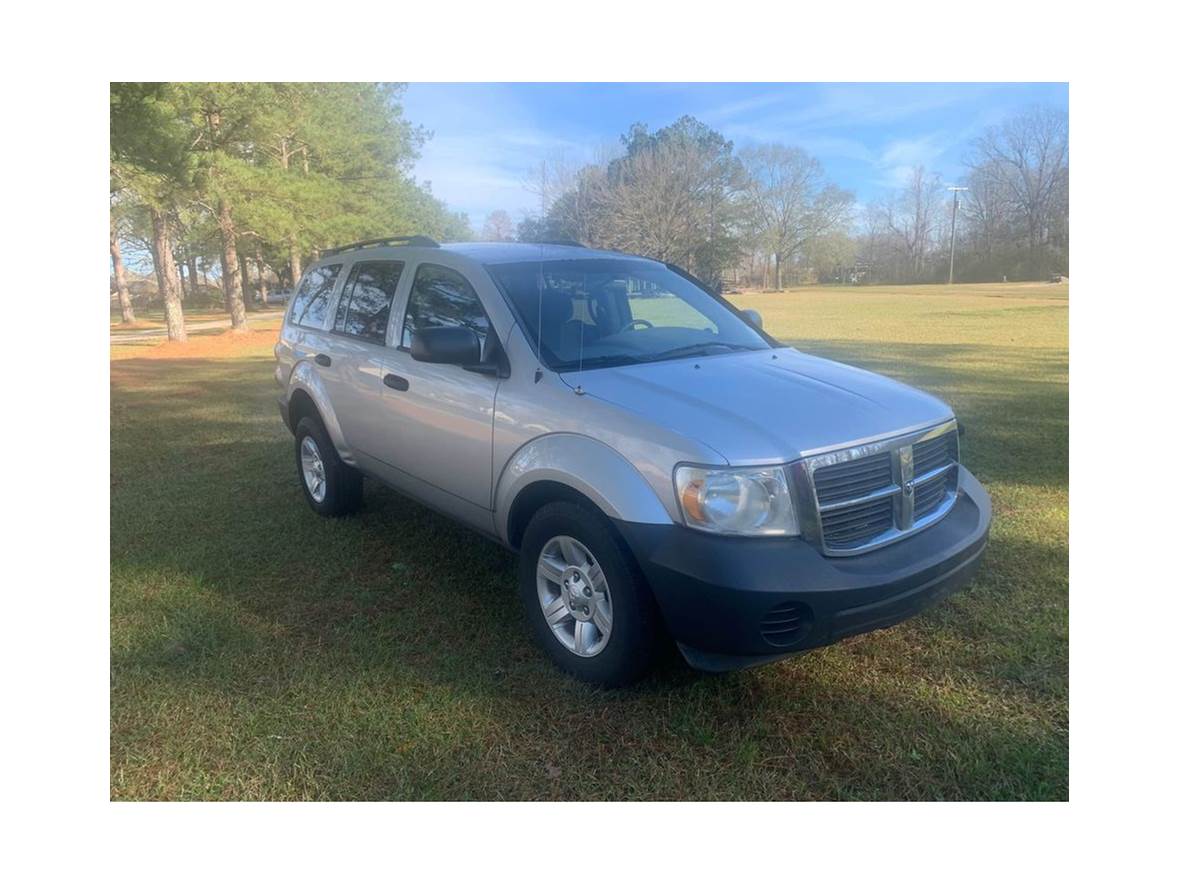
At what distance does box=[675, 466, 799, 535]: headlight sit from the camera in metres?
2.54

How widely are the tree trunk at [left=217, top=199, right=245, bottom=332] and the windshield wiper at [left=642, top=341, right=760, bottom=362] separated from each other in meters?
6.81

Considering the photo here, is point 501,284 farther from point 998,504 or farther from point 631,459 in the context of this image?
point 998,504

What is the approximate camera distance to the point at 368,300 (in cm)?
438

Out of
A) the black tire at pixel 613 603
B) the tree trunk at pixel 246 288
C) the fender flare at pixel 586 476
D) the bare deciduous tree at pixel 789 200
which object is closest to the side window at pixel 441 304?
the fender flare at pixel 586 476

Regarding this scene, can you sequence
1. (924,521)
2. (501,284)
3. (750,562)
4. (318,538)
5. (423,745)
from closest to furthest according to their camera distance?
(750,562), (423,745), (924,521), (501,284), (318,538)

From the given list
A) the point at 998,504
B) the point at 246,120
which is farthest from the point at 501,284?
the point at 246,120

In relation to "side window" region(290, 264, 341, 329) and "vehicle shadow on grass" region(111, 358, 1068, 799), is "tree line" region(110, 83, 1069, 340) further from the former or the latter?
"vehicle shadow on grass" region(111, 358, 1068, 799)

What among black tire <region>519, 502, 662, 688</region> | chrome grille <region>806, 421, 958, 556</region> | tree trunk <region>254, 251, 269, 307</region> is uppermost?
tree trunk <region>254, 251, 269, 307</region>

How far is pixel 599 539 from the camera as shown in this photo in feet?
9.09

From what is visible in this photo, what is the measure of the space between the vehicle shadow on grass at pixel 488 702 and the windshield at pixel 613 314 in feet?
4.37

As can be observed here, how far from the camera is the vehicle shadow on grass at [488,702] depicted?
8.42 feet

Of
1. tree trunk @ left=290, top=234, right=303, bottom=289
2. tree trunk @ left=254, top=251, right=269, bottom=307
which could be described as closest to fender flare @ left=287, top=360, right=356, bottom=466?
tree trunk @ left=290, top=234, right=303, bottom=289

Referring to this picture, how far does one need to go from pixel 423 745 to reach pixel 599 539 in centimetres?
95

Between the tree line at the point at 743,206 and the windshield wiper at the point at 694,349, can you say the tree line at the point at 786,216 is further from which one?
the windshield wiper at the point at 694,349
